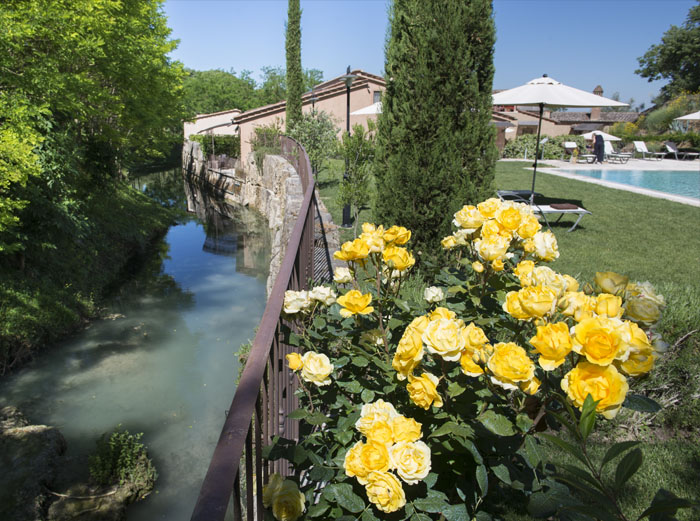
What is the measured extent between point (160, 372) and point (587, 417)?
930 cm

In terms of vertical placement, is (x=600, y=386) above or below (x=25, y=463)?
above

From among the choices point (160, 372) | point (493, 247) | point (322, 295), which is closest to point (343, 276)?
point (322, 295)

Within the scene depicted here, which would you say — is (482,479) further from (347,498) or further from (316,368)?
(316,368)

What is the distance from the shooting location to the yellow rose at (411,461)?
1.28m

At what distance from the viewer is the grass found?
313 cm

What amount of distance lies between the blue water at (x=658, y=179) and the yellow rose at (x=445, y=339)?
51.9ft

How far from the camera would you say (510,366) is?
52.0 inches

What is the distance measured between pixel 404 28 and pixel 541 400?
4.46 m

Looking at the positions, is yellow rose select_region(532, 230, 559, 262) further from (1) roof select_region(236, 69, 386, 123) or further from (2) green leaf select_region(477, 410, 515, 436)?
(1) roof select_region(236, 69, 386, 123)

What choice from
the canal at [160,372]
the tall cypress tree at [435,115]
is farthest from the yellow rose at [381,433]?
the canal at [160,372]

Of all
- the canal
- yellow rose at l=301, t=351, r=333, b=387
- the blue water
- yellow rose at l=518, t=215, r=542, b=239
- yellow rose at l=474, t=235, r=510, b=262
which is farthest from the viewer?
the blue water

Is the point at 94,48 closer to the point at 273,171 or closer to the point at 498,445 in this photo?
the point at 273,171

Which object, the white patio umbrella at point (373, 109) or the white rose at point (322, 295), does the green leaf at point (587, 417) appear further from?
the white patio umbrella at point (373, 109)

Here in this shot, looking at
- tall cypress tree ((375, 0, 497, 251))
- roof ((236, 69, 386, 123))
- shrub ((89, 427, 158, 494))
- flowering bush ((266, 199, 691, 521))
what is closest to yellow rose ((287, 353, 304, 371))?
flowering bush ((266, 199, 691, 521))
